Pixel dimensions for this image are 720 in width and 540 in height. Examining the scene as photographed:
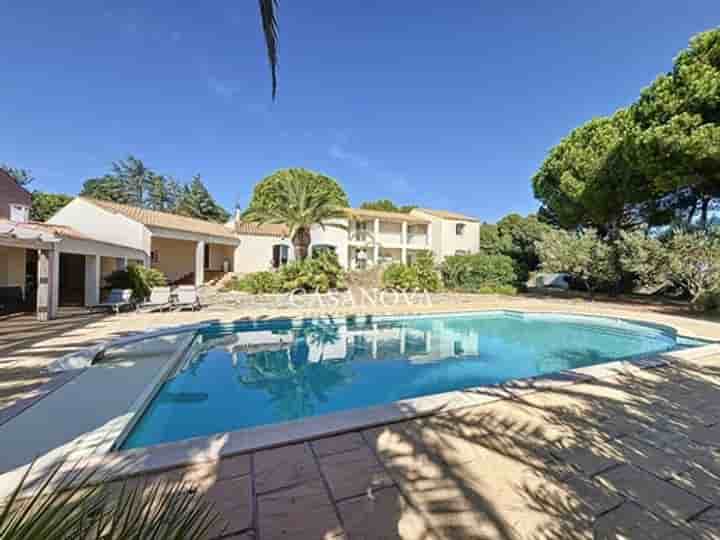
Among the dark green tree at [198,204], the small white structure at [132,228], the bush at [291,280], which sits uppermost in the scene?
the dark green tree at [198,204]

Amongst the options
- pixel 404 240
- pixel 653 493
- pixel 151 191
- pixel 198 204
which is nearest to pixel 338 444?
pixel 653 493

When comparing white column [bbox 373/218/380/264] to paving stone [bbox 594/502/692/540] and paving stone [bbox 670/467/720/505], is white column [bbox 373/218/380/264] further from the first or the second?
paving stone [bbox 594/502/692/540]

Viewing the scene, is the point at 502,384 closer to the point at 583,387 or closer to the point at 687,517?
the point at 583,387

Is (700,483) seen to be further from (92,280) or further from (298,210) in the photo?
(298,210)

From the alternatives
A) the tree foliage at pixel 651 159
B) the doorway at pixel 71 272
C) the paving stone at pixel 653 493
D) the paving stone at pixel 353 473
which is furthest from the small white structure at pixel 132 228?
the tree foliage at pixel 651 159

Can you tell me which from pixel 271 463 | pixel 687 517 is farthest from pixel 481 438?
pixel 271 463

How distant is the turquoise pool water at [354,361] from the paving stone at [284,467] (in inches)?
82.2

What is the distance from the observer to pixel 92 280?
45.1 ft

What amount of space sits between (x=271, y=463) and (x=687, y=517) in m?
3.19

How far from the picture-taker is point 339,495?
264cm

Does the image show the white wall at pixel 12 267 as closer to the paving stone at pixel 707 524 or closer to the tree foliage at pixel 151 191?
the paving stone at pixel 707 524

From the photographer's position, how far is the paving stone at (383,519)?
225 centimetres

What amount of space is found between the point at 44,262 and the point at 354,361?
10039mm

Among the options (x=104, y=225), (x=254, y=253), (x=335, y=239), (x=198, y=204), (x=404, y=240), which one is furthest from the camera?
(x=198, y=204)
